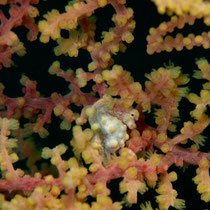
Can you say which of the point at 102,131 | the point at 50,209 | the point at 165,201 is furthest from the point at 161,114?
the point at 50,209

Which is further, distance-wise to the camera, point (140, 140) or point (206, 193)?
point (140, 140)

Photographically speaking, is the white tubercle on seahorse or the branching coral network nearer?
the branching coral network

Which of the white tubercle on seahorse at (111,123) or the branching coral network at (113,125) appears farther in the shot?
the white tubercle on seahorse at (111,123)

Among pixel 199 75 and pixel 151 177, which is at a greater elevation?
pixel 199 75

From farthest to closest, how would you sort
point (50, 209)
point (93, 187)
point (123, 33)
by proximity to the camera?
point (123, 33)
point (93, 187)
point (50, 209)

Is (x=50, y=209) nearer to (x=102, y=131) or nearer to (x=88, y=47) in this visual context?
(x=102, y=131)

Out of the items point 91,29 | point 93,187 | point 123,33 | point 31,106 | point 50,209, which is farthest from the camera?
point 31,106

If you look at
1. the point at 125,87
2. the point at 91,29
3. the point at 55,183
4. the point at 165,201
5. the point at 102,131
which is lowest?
the point at 165,201
